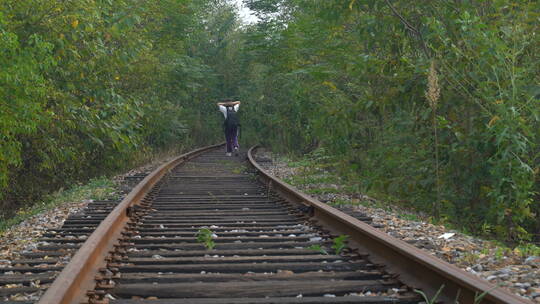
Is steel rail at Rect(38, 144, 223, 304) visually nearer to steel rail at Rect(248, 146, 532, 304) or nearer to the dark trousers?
steel rail at Rect(248, 146, 532, 304)

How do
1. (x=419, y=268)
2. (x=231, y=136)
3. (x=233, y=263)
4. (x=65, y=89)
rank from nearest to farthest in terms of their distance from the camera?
(x=419, y=268)
(x=233, y=263)
(x=65, y=89)
(x=231, y=136)

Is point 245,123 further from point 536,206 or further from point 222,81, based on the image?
point 536,206

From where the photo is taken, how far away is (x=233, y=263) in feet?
13.7

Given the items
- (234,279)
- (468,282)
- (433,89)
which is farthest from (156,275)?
(433,89)

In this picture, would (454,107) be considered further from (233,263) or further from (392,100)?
(233,263)

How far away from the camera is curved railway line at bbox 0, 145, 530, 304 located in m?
3.21

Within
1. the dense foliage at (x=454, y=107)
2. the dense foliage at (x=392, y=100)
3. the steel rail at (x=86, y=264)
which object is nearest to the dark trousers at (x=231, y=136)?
the dense foliage at (x=392, y=100)

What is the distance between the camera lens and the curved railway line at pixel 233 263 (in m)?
3.21

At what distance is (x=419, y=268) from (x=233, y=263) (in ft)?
4.51

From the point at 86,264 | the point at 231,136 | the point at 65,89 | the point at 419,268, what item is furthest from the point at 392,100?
the point at 231,136

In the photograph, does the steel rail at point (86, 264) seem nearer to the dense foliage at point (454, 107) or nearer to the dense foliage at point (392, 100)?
the dense foliage at point (392, 100)

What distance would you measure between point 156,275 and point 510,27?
16.8 feet

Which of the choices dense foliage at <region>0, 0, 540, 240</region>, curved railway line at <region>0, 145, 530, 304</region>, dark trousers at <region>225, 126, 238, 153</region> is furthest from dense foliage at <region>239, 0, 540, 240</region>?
dark trousers at <region>225, 126, 238, 153</region>

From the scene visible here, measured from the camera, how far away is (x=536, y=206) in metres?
7.22
